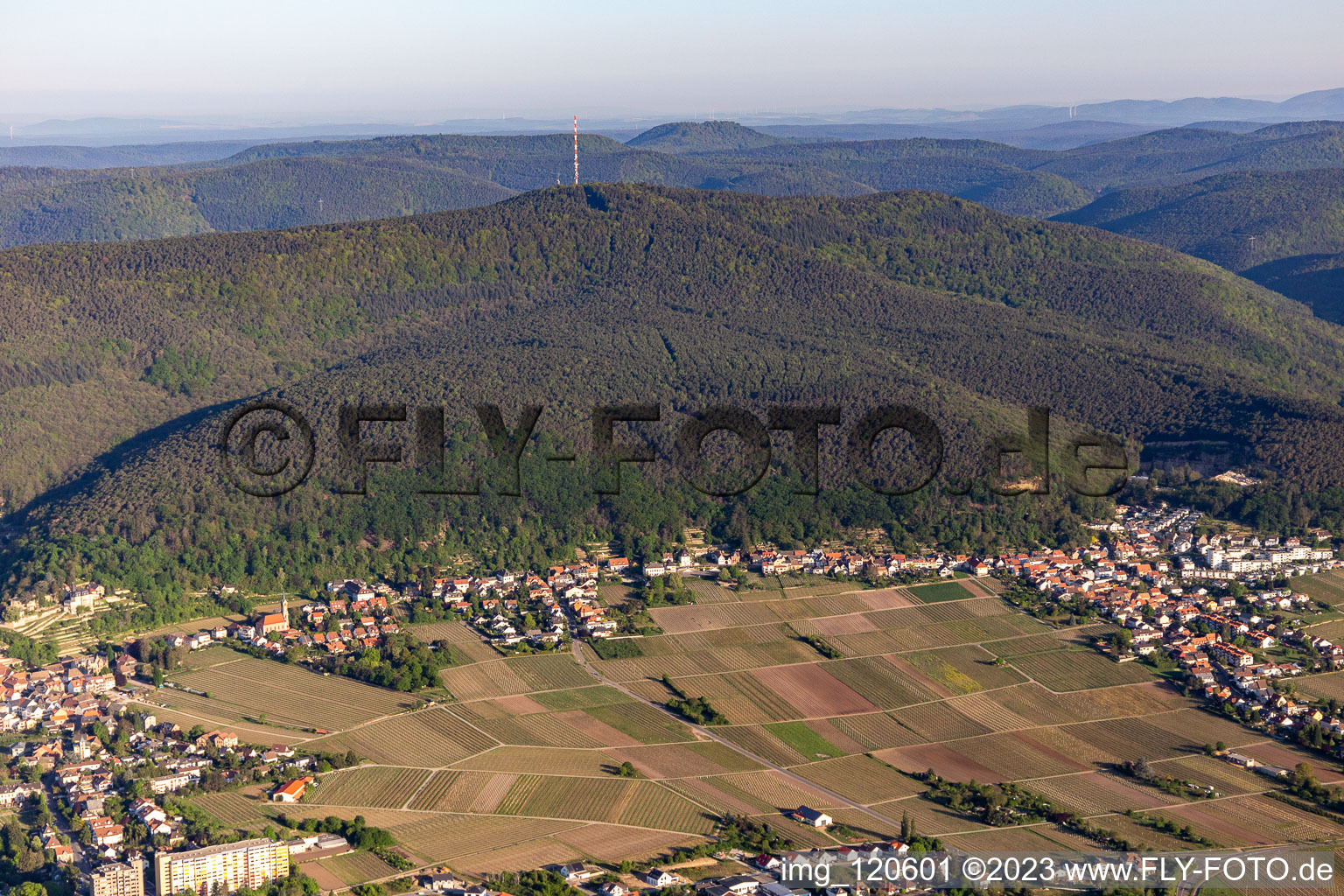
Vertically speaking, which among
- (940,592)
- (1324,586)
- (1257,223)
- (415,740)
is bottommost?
(415,740)

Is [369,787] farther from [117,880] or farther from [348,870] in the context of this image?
[117,880]

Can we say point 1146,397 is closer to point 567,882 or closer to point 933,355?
point 933,355

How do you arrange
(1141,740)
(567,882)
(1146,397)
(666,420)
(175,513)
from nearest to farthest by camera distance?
(567,882) → (1141,740) → (175,513) → (666,420) → (1146,397)

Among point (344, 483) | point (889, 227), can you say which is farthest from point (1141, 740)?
point (889, 227)

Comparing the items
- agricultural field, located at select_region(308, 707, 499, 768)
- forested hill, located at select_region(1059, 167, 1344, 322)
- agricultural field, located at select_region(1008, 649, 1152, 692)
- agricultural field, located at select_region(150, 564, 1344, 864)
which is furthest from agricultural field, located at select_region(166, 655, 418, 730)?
forested hill, located at select_region(1059, 167, 1344, 322)

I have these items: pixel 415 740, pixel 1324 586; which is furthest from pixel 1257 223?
pixel 415 740

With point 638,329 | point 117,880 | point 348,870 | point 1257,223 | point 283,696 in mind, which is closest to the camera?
point 117,880

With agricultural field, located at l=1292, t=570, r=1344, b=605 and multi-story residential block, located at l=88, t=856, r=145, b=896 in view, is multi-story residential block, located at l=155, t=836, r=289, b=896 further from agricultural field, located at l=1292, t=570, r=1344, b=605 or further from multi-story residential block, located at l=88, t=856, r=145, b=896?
agricultural field, located at l=1292, t=570, r=1344, b=605
